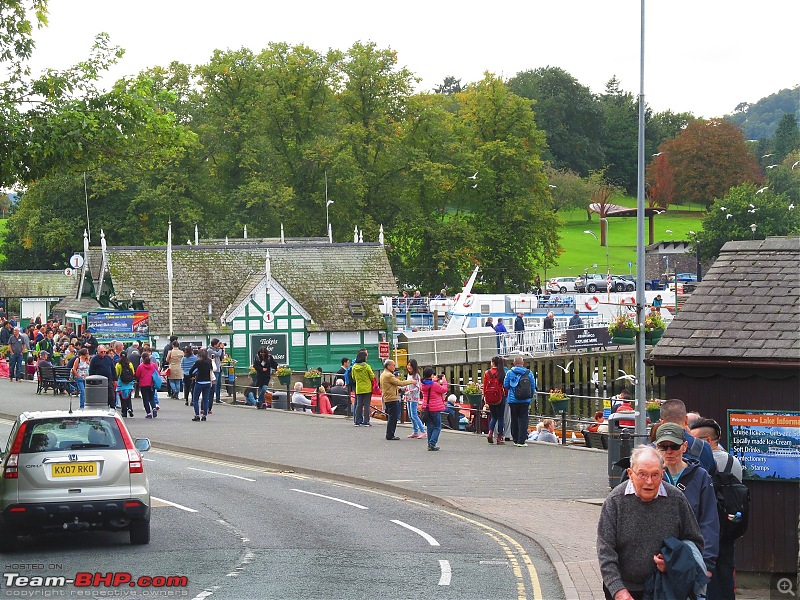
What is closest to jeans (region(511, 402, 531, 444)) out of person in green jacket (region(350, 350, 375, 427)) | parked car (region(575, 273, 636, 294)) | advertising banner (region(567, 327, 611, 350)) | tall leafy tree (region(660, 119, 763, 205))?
person in green jacket (region(350, 350, 375, 427))

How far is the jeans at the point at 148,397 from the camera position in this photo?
29.7 m

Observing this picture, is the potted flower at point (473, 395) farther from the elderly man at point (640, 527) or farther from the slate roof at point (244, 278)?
the elderly man at point (640, 527)

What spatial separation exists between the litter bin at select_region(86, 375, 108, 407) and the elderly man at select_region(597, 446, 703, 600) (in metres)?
23.2

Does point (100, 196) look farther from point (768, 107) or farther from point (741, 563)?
point (768, 107)

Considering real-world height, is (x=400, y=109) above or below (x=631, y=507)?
above

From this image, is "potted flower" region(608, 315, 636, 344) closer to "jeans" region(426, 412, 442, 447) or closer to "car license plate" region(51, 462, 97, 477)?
"jeans" region(426, 412, 442, 447)

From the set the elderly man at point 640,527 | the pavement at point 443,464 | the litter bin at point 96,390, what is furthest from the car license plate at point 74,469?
the litter bin at point 96,390

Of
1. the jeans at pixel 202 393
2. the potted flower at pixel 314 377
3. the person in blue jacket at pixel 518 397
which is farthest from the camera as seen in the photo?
the potted flower at pixel 314 377

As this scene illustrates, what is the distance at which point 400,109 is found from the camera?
74250 millimetres

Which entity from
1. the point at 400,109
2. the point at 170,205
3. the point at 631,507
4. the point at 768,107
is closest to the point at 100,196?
the point at 170,205

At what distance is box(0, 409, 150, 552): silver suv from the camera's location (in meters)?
13.7

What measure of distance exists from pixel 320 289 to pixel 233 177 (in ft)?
77.2

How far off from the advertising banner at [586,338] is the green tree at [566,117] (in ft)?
229

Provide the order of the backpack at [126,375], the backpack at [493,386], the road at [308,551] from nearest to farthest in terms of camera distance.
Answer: the road at [308,551]
the backpack at [493,386]
the backpack at [126,375]
